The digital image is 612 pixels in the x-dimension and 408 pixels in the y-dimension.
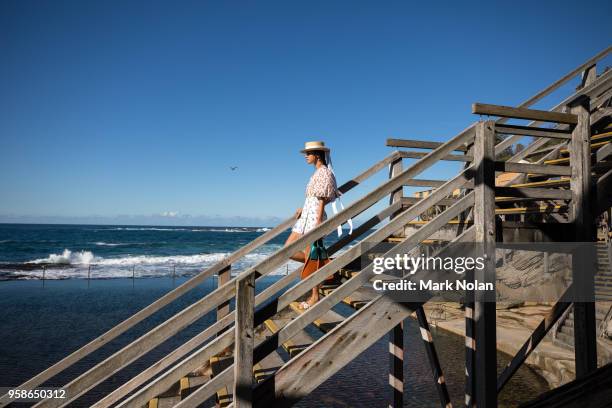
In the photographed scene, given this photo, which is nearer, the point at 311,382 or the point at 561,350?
the point at 311,382

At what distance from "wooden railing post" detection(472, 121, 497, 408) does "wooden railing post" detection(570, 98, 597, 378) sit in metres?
1.30

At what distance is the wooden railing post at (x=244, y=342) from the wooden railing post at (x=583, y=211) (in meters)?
3.55

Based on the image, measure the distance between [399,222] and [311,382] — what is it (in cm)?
134

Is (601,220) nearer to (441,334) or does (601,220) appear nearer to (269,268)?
(441,334)

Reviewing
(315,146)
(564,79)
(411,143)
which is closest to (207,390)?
(315,146)

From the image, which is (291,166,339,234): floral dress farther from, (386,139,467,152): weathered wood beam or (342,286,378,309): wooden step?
(386,139,467,152): weathered wood beam

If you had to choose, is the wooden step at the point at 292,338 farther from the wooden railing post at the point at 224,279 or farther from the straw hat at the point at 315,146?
the straw hat at the point at 315,146

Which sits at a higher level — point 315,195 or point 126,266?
point 315,195

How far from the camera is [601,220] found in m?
18.9

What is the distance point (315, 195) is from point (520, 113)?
2197 mm

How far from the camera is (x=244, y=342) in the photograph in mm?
2336

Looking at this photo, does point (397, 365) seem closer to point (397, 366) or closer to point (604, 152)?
point (397, 366)

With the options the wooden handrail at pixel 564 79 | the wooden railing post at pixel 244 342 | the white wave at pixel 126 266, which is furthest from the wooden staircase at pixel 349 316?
the white wave at pixel 126 266

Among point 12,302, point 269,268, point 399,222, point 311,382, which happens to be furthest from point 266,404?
point 12,302
